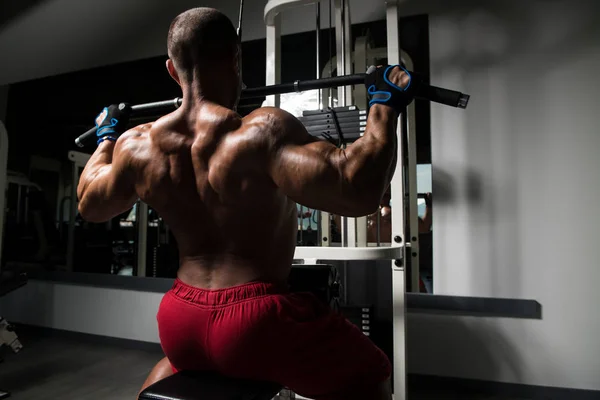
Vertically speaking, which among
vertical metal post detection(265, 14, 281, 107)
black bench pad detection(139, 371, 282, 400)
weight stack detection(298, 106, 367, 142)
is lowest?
black bench pad detection(139, 371, 282, 400)

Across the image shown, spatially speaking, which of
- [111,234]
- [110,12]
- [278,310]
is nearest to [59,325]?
[111,234]

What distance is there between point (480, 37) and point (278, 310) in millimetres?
2168

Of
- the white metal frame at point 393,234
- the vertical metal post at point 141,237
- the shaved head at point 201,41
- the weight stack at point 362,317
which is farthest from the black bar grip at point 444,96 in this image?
the vertical metal post at point 141,237

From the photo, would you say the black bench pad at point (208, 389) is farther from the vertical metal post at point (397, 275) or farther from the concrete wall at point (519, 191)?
the concrete wall at point (519, 191)

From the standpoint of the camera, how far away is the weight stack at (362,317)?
1.77m

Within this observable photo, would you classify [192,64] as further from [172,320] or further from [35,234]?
[35,234]

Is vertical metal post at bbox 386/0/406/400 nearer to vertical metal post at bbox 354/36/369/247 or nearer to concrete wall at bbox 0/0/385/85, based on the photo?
vertical metal post at bbox 354/36/369/247

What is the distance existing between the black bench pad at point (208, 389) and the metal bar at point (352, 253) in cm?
69

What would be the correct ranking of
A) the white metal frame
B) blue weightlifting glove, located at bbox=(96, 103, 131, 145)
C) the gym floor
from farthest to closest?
the gym floor → the white metal frame → blue weightlifting glove, located at bbox=(96, 103, 131, 145)

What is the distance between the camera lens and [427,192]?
2391 millimetres

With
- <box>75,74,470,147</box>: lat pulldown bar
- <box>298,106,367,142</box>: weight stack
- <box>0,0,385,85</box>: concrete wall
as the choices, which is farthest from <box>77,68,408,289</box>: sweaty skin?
<box>0,0,385,85</box>: concrete wall

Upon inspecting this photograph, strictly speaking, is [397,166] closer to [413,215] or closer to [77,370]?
[413,215]

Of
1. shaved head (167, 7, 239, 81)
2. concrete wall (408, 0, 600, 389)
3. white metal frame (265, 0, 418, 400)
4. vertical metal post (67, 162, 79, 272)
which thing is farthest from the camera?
vertical metal post (67, 162, 79, 272)

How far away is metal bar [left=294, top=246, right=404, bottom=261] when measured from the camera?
144 centimetres
